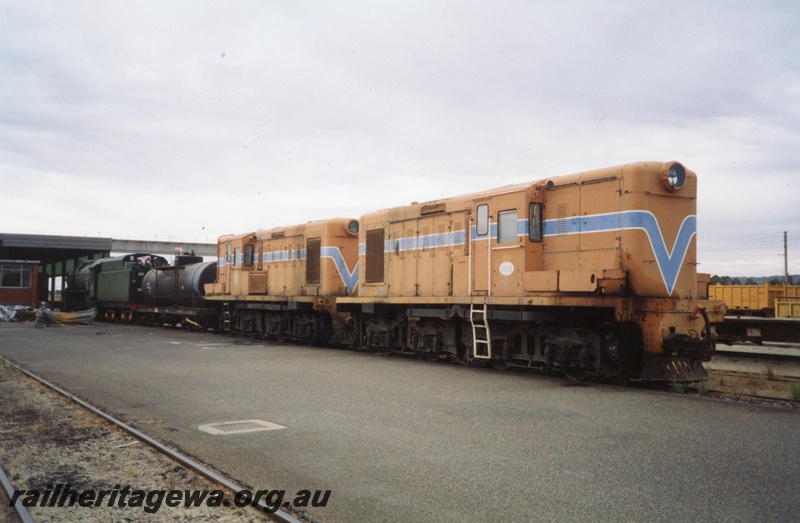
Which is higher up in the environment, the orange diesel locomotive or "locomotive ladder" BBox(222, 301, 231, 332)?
the orange diesel locomotive

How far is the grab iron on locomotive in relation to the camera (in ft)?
38.5

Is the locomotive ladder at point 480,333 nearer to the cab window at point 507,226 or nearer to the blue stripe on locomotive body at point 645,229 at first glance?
the cab window at point 507,226

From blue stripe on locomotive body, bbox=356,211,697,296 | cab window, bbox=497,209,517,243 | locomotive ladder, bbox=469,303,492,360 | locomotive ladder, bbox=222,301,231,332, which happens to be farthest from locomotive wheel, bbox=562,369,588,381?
locomotive ladder, bbox=222,301,231,332

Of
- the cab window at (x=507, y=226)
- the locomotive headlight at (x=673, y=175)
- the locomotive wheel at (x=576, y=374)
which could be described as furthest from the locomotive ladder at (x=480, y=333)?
the locomotive headlight at (x=673, y=175)

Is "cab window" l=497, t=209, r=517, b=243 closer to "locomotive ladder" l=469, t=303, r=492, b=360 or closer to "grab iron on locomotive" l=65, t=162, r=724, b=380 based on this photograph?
"grab iron on locomotive" l=65, t=162, r=724, b=380

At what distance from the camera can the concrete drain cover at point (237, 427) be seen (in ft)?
26.4

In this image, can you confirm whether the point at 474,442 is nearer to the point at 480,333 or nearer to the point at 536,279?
the point at 536,279

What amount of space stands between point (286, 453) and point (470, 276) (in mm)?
8529

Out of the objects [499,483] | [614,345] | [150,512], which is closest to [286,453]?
[150,512]

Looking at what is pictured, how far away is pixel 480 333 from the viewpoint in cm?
1442

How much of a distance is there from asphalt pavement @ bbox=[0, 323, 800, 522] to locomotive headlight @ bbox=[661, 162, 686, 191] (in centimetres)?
377

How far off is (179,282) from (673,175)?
932 inches

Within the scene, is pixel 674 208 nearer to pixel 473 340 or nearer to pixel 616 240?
pixel 616 240

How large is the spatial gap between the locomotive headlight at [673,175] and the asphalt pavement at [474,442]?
148 inches
